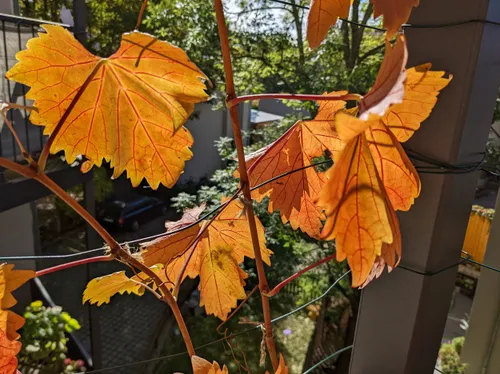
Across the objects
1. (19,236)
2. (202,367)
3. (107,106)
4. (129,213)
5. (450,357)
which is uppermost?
(107,106)

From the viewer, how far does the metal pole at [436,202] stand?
525mm

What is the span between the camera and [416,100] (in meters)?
0.41

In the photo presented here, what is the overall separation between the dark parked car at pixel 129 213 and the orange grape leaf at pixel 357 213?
6.53m

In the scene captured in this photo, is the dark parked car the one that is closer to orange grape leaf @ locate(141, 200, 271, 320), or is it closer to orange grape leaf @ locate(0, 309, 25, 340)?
orange grape leaf @ locate(141, 200, 271, 320)

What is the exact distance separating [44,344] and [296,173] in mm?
2673

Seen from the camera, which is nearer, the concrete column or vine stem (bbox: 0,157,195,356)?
vine stem (bbox: 0,157,195,356)

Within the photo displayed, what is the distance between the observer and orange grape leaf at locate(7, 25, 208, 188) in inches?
16.1

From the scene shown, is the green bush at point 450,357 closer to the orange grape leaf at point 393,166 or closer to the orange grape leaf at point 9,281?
the orange grape leaf at point 393,166

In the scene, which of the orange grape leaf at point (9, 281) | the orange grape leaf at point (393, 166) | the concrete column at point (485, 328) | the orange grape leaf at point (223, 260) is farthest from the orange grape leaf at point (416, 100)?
the concrete column at point (485, 328)

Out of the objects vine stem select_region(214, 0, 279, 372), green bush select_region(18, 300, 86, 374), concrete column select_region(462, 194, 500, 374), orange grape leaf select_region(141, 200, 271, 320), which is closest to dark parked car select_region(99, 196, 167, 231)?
green bush select_region(18, 300, 86, 374)

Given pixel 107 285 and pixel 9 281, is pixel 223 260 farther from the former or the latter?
pixel 9 281

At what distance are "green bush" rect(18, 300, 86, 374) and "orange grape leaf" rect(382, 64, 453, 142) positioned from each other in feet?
8.87

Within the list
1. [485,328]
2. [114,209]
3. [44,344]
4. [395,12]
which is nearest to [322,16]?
[395,12]

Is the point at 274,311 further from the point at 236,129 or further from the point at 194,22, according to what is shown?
the point at 236,129
